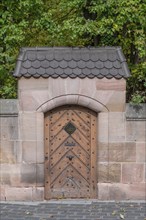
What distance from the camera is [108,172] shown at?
905cm

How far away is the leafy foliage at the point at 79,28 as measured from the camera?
1012 cm

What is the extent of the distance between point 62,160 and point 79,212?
4.44ft

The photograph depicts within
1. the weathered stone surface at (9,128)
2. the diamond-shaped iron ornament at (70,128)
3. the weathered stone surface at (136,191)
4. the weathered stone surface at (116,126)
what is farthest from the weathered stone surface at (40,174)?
the weathered stone surface at (136,191)

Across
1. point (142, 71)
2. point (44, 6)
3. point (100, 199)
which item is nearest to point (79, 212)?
point (100, 199)

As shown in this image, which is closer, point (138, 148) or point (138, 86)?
point (138, 148)

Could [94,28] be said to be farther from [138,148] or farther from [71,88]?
[138,148]

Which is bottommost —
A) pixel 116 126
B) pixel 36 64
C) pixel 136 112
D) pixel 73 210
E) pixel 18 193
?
pixel 73 210

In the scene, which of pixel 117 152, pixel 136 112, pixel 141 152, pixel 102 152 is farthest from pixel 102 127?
pixel 141 152

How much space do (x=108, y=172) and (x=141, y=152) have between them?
858 mm

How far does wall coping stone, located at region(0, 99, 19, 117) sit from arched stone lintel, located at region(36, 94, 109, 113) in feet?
1.63

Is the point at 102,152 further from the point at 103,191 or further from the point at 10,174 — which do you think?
the point at 10,174

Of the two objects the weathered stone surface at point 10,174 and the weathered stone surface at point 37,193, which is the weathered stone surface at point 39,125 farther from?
the weathered stone surface at point 37,193

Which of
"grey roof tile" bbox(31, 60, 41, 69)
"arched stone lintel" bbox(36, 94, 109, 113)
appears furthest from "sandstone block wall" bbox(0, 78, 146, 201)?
"grey roof tile" bbox(31, 60, 41, 69)

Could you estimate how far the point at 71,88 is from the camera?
886cm
